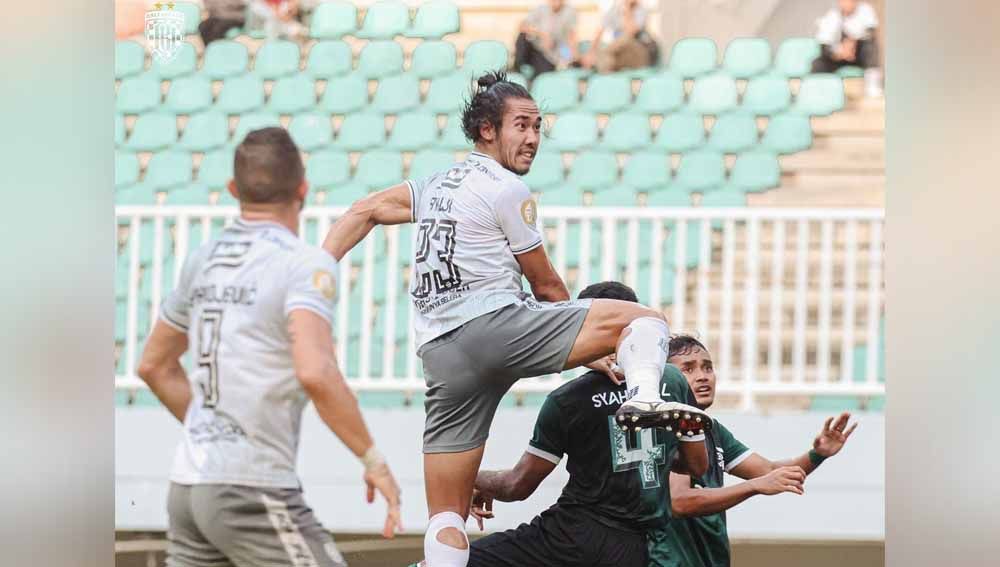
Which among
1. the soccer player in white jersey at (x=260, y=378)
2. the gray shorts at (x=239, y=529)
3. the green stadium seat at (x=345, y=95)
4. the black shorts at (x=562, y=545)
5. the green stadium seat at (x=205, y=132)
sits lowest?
the black shorts at (x=562, y=545)

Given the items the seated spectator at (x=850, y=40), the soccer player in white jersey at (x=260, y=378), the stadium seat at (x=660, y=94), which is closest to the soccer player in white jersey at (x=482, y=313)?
the soccer player in white jersey at (x=260, y=378)

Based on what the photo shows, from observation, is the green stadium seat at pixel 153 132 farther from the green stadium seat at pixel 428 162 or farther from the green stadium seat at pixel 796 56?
the green stadium seat at pixel 796 56

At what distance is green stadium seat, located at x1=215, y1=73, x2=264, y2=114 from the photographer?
4.79 meters

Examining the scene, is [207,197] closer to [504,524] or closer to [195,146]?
[195,146]

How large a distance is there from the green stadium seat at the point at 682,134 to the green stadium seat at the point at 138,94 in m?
2.11

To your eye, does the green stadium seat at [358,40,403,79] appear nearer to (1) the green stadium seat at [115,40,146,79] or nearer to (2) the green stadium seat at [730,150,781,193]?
(1) the green stadium seat at [115,40,146,79]

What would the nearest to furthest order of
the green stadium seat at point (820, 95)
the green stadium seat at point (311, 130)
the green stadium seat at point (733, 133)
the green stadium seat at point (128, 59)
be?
the green stadium seat at point (128, 59) → the green stadium seat at point (311, 130) → the green stadium seat at point (733, 133) → the green stadium seat at point (820, 95)

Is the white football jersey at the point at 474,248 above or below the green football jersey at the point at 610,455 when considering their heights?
above

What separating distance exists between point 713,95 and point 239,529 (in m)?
2.97

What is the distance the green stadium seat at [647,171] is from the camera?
5906 mm

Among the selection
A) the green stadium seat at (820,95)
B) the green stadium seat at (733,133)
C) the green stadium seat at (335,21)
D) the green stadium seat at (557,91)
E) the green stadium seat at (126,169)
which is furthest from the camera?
the green stadium seat at (820,95)

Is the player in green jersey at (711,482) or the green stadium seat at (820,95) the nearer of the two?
the player in green jersey at (711,482)
